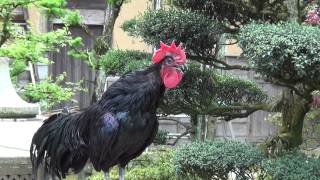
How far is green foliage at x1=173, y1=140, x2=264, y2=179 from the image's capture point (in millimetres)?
4258

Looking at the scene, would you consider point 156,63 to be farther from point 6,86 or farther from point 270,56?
point 6,86

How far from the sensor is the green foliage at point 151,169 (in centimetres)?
581

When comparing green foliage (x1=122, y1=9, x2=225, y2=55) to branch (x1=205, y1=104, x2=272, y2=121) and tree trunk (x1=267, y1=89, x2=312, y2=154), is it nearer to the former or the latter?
branch (x1=205, y1=104, x2=272, y2=121)

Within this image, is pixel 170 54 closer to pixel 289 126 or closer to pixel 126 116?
pixel 126 116

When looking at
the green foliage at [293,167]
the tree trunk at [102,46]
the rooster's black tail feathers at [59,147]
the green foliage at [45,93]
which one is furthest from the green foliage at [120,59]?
the green foliage at [45,93]

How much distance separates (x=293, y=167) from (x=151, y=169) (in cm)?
232

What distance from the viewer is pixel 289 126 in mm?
4750

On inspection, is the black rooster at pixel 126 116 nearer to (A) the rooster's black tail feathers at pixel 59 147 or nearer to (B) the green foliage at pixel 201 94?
(A) the rooster's black tail feathers at pixel 59 147

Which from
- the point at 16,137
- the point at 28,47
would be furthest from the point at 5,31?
the point at 16,137

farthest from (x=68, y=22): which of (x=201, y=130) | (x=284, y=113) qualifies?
(x=284, y=113)

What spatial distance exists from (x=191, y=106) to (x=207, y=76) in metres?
0.29

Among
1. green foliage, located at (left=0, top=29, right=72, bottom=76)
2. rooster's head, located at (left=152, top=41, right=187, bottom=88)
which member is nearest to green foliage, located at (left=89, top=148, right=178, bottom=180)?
green foliage, located at (left=0, top=29, right=72, bottom=76)

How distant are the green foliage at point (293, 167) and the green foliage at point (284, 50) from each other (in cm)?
72

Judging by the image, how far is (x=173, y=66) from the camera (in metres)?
3.57
